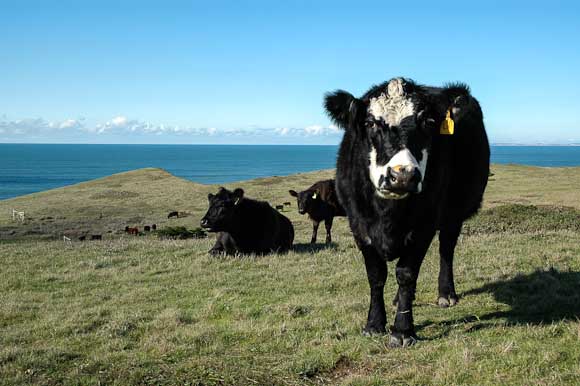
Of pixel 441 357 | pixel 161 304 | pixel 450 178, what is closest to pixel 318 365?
pixel 441 357

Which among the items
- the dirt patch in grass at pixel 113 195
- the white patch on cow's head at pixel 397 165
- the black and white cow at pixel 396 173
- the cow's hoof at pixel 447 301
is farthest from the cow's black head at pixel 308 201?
the dirt patch in grass at pixel 113 195

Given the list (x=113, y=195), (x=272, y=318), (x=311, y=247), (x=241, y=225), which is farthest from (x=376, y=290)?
(x=113, y=195)

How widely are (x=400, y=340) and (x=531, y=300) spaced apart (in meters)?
3.29

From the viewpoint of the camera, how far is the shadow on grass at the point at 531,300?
7848 millimetres

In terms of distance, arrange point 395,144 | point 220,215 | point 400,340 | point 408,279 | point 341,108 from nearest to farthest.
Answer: point 395,144 < point 400,340 < point 408,279 < point 341,108 < point 220,215

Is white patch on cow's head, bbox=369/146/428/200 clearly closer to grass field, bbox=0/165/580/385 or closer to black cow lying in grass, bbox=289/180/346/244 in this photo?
grass field, bbox=0/165/580/385

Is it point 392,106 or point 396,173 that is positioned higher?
point 392,106

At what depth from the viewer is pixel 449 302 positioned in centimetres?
913

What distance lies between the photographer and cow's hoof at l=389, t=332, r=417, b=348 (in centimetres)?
689

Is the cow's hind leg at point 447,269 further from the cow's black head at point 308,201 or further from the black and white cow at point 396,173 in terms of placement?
the cow's black head at point 308,201

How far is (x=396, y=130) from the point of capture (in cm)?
628

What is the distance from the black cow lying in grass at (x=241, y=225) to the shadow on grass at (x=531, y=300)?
6707 mm

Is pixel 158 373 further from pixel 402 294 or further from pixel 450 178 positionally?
pixel 450 178

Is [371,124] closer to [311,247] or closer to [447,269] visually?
[447,269]
